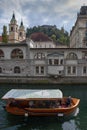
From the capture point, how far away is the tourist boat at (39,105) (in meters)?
27.2

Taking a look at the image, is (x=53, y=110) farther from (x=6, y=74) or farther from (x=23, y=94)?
(x=6, y=74)

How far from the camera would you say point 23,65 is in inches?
2489

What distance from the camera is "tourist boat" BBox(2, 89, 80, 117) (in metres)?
27.2

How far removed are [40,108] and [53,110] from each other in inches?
57.6

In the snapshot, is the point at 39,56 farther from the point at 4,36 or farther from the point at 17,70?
the point at 4,36

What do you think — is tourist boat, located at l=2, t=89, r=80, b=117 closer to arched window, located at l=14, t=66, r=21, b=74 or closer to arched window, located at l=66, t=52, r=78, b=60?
arched window, located at l=66, t=52, r=78, b=60

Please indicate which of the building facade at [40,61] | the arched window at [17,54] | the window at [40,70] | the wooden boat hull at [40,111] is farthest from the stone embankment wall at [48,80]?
the wooden boat hull at [40,111]

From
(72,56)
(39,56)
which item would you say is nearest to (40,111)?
(72,56)

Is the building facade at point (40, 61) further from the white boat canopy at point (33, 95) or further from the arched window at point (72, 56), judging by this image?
the white boat canopy at point (33, 95)

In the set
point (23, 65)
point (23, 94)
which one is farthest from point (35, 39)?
point (23, 94)

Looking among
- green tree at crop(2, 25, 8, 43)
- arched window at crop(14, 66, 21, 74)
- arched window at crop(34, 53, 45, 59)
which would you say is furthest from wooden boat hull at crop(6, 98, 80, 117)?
green tree at crop(2, 25, 8, 43)

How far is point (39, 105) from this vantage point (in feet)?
92.9

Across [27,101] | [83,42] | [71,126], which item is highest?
[83,42]

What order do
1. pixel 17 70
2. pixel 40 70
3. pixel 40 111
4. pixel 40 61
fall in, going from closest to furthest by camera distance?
1. pixel 40 111
2. pixel 40 61
3. pixel 40 70
4. pixel 17 70
